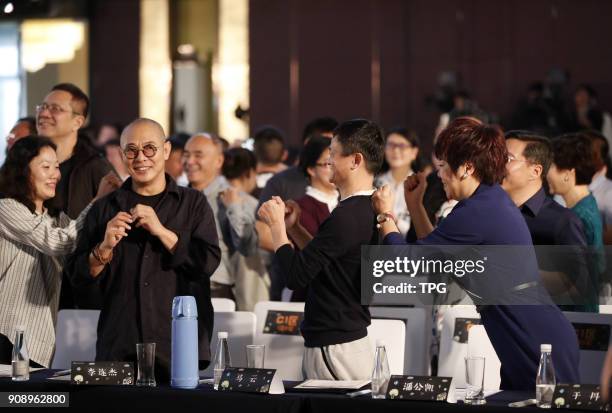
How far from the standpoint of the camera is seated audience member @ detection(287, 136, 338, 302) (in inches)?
179

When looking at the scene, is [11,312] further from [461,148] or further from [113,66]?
[113,66]

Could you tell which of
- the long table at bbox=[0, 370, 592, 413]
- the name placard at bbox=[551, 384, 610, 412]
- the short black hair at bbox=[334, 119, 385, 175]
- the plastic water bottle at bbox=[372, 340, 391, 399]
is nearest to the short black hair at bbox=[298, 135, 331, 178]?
the short black hair at bbox=[334, 119, 385, 175]

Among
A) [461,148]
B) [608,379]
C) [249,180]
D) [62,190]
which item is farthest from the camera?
[249,180]

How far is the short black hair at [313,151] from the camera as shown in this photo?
15.1ft

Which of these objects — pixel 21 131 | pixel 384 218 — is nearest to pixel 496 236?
pixel 384 218

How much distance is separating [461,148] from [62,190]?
6.46 ft

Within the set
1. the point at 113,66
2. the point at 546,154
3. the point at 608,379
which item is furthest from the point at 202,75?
the point at 608,379

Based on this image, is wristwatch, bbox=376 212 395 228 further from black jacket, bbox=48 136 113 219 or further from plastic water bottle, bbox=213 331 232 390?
black jacket, bbox=48 136 113 219

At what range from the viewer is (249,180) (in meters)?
5.64

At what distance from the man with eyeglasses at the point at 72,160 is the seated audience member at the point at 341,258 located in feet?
4.79

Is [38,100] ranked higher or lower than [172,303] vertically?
higher

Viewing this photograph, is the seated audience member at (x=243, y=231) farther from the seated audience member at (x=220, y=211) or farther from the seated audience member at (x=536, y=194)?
the seated audience member at (x=536, y=194)

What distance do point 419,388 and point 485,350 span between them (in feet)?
3.20

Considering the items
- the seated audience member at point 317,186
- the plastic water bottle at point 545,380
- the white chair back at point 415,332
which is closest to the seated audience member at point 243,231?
the seated audience member at point 317,186
